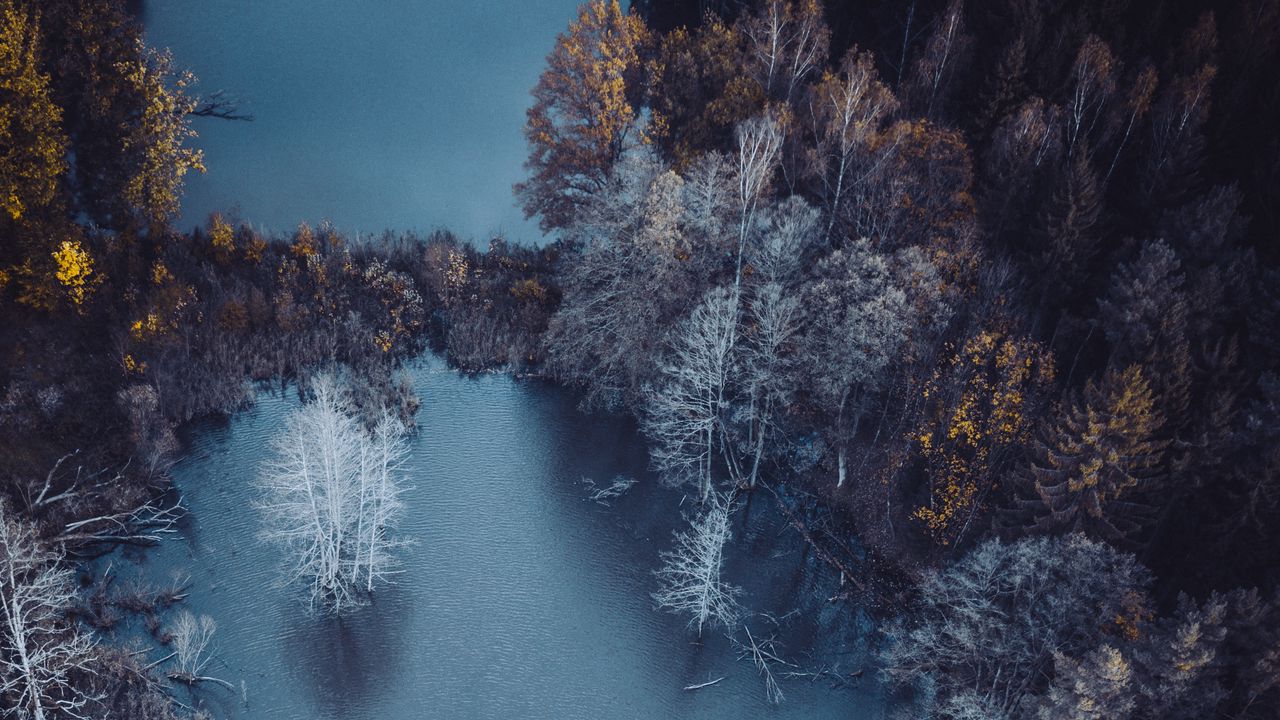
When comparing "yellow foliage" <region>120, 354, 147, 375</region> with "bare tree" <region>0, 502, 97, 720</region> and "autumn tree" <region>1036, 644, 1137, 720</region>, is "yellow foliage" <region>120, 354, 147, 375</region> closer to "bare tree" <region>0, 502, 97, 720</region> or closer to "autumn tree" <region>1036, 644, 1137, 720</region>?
"bare tree" <region>0, 502, 97, 720</region>

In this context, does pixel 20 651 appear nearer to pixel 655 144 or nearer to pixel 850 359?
pixel 850 359

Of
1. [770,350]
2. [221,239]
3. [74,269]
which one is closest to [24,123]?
[74,269]

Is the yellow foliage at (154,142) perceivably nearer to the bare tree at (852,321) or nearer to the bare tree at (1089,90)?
the bare tree at (852,321)

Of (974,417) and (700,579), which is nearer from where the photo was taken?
(974,417)

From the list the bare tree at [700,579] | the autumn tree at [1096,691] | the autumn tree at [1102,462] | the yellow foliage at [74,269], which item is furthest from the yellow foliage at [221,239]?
the autumn tree at [1096,691]

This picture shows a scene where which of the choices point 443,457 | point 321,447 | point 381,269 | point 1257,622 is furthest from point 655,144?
point 1257,622

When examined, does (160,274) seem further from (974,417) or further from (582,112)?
(974,417)

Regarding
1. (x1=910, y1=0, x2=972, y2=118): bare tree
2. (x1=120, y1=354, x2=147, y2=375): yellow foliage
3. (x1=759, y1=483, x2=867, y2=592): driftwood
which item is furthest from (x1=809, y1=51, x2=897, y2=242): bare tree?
(x1=120, y1=354, x2=147, y2=375): yellow foliage
